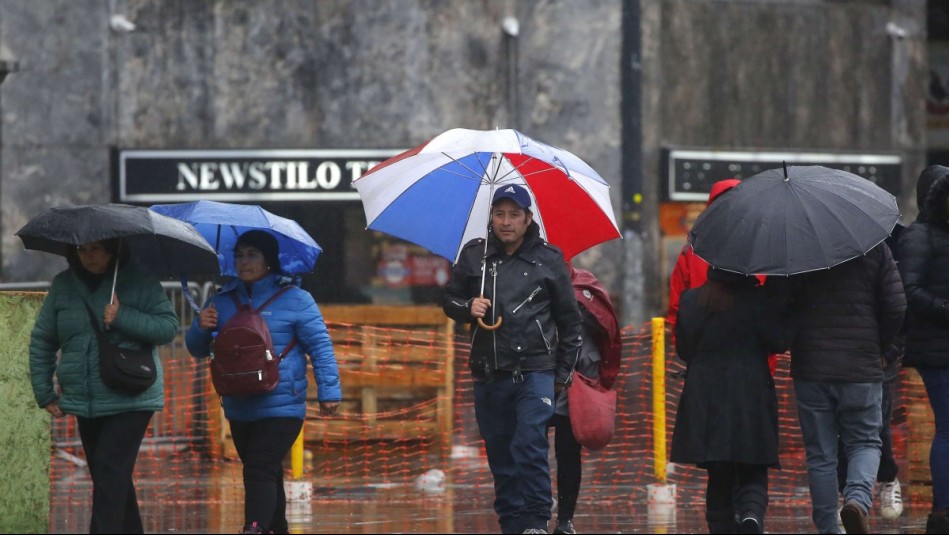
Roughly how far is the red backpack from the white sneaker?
3941mm

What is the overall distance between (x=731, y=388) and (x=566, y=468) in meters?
1.78

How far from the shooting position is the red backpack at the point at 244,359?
8.39 meters

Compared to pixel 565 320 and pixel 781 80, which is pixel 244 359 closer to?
pixel 565 320

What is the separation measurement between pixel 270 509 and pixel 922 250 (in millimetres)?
3521

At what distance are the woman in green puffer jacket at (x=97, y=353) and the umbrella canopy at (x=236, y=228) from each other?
584 millimetres

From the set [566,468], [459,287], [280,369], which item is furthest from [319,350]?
[566,468]

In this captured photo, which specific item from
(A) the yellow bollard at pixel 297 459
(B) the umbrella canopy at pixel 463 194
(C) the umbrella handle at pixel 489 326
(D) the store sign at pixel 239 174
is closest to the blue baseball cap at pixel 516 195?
(B) the umbrella canopy at pixel 463 194

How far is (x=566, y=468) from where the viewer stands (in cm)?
963

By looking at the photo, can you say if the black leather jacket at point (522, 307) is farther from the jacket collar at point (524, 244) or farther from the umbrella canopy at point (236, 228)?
the umbrella canopy at point (236, 228)

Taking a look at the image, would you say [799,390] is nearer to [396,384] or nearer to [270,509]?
[270,509]

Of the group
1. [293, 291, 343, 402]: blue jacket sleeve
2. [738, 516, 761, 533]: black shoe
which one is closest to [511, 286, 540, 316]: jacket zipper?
[293, 291, 343, 402]: blue jacket sleeve

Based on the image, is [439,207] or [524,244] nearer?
[524,244]

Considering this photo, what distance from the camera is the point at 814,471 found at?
8281mm

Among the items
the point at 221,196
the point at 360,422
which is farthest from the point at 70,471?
the point at 221,196
